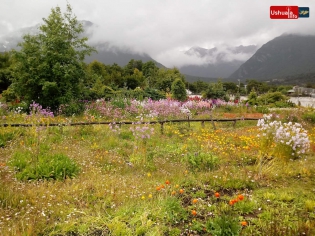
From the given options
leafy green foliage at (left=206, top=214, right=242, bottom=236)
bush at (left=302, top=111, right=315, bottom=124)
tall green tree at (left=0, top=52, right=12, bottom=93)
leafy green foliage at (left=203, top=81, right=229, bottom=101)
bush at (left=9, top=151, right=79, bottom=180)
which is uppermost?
tall green tree at (left=0, top=52, right=12, bottom=93)

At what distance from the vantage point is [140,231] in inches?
128

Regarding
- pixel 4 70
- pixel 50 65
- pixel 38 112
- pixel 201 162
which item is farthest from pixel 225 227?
pixel 4 70

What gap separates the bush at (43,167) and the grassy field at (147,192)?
0.02 metres

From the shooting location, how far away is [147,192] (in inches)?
178

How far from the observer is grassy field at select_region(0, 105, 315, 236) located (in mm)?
3359

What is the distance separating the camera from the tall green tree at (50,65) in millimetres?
13328

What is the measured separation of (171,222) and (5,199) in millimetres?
2638

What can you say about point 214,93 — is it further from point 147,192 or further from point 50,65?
point 147,192

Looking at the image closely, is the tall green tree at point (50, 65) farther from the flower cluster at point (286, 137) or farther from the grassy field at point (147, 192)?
the flower cluster at point (286, 137)

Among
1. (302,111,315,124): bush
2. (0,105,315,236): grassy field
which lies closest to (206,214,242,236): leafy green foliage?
(0,105,315,236): grassy field

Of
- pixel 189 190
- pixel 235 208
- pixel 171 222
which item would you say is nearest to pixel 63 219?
pixel 171 222

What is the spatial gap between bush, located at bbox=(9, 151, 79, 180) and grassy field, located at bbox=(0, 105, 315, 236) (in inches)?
0.8

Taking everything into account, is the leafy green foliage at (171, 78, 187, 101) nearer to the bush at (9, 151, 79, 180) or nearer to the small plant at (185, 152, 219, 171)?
the small plant at (185, 152, 219, 171)

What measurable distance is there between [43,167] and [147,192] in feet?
7.55
